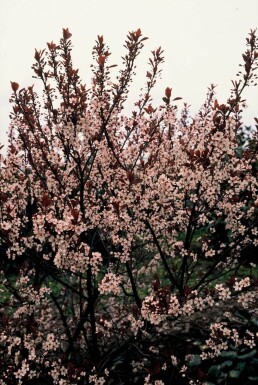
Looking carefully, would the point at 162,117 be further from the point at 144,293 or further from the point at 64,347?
the point at 144,293

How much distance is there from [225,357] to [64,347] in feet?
7.81

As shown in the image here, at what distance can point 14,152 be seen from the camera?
472 cm

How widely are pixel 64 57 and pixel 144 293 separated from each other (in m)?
4.92

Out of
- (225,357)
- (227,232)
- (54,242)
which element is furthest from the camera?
(227,232)

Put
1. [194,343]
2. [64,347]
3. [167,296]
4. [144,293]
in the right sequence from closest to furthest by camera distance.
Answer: [167,296]
[194,343]
[64,347]
[144,293]

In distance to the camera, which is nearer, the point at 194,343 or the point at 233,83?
the point at 233,83

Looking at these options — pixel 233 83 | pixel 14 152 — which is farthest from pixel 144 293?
pixel 233 83

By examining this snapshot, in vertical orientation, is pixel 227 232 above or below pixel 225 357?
above

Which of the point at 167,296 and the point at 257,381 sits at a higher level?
the point at 167,296

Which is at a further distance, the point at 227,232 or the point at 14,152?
the point at 227,232

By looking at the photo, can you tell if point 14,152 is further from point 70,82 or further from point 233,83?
point 233,83

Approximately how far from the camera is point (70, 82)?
3812 millimetres

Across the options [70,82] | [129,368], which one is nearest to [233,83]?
[70,82]

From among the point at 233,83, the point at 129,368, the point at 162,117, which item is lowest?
the point at 129,368
